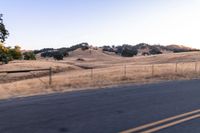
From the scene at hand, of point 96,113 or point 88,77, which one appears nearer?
point 96,113

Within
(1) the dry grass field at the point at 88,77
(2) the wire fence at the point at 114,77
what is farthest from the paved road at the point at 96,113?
(2) the wire fence at the point at 114,77

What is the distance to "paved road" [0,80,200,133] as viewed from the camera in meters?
8.87

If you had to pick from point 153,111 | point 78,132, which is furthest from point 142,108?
point 78,132

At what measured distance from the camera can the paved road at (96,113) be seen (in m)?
8.87

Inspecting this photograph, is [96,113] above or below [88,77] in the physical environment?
above

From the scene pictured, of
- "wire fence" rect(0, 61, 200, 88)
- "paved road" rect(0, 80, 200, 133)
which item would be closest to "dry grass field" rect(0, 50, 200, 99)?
"wire fence" rect(0, 61, 200, 88)

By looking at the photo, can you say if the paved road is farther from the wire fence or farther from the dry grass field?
the wire fence

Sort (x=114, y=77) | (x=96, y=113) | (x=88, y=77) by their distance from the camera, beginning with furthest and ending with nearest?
(x=88, y=77)
(x=114, y=77)
(x=96, y=113)

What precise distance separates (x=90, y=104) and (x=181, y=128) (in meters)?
4.36

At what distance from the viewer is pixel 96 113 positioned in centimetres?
1079

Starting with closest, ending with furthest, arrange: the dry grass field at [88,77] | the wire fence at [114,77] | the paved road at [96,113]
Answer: the paved road at [96,113], the dry grass field at [88,77], the wire fence at [114,77]

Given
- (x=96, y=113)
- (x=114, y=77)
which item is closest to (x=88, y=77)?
(x=114, y=77)

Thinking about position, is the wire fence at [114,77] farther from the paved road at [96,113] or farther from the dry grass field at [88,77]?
the paved road at [96,113]

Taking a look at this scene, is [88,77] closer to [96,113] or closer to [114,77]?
[114,77]
